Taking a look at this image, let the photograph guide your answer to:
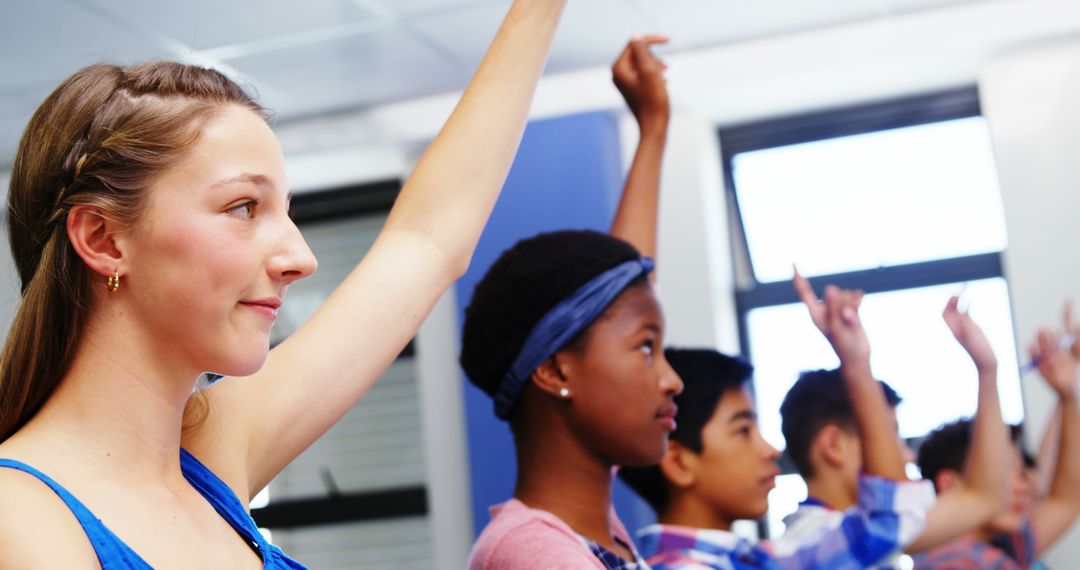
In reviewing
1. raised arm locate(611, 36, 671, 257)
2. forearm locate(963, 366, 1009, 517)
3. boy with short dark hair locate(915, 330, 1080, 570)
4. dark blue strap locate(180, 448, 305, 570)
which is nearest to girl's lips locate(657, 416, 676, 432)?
raised arm locate(611, 36, 671, 257)

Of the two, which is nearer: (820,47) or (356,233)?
(820,47)

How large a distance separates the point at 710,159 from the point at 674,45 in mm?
614

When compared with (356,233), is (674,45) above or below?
above

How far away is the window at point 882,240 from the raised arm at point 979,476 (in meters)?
1.67

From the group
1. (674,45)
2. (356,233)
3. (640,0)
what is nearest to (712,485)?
(640,0)

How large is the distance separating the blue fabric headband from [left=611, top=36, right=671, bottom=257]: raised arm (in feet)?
0.94

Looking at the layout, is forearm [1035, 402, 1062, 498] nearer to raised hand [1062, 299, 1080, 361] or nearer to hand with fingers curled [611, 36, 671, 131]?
raised hand [1062, 299, 1080, 361]

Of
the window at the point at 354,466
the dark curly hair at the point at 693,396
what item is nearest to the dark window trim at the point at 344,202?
the window at the point at 354,466

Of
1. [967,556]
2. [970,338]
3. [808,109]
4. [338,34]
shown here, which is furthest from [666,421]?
[808,109]

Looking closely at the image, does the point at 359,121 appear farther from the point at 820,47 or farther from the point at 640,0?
the point at 820,47

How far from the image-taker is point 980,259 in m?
→ 4.45

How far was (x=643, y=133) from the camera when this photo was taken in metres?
1.92

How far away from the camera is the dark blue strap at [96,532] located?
30.7 inches

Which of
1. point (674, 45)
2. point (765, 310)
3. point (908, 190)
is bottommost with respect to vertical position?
point (765, 310)
